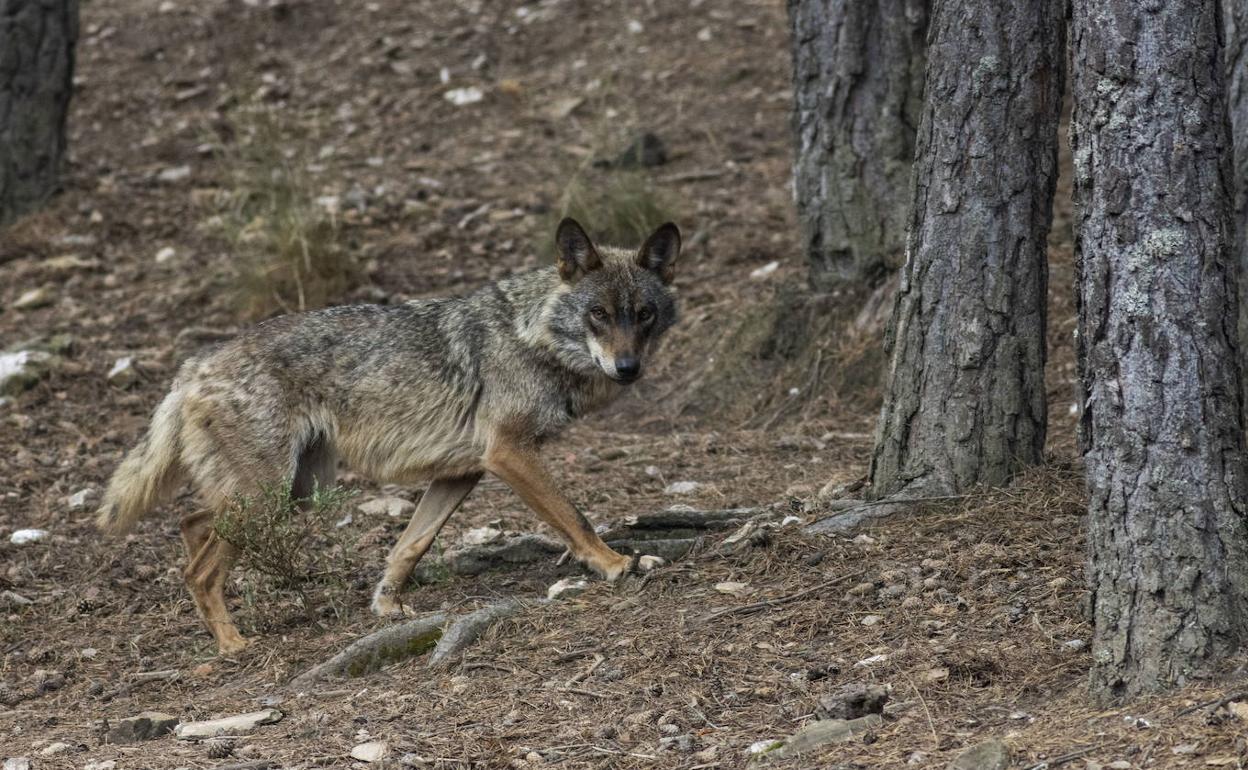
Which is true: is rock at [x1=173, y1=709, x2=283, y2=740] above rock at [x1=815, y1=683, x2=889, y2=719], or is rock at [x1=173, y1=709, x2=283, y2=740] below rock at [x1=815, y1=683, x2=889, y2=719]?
below

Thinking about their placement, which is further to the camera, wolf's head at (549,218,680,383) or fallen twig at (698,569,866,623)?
Result: wolf's head at (549,218,680,383)

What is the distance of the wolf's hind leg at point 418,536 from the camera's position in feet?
21.9

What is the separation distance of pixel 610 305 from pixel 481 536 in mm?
1599

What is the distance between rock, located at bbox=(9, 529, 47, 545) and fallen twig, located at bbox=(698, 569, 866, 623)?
14.2 feet

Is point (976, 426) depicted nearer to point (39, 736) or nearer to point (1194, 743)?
point (1194, 743)

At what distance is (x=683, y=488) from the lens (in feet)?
26.3

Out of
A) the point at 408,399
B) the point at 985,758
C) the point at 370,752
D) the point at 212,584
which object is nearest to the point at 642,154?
the point at 408,399

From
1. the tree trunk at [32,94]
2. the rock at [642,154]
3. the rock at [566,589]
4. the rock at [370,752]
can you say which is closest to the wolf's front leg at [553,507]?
the rock at [566,589]

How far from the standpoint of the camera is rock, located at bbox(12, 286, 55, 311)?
11.7 meters

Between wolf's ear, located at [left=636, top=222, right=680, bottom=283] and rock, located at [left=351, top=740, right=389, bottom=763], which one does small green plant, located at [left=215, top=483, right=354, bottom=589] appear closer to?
rock, located at [left=351, top=740, right=389, bottom=763]

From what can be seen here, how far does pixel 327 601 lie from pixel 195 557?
26.0 inches

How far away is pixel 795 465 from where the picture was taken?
8156mm

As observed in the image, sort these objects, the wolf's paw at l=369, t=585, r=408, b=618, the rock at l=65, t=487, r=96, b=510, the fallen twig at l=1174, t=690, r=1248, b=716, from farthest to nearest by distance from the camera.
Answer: the rock at l=65, t=487, r=96, b=510
the wolf's paw at l=369, t=585, r=408, b=618
the fallen twig at l=1174, t=690, r=1248, b=716

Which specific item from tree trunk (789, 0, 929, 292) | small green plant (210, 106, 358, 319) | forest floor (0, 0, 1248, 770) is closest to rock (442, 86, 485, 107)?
forest floor (0, 0, 1248, 770)
